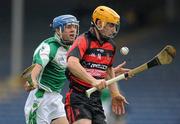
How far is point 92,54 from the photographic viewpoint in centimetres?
773

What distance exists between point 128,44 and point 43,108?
1070cm

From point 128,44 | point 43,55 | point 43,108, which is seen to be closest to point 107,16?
point 43,55

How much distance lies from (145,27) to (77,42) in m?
12.5

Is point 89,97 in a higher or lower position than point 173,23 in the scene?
higher

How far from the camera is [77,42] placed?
25.1ft

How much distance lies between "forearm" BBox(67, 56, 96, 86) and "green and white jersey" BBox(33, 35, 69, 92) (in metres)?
0.61

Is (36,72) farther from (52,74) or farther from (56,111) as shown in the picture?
(56,111)

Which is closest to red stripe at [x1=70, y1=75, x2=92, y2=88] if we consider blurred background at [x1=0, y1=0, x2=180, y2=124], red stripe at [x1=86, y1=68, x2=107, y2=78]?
red stripe at [x1=86, y1=68, x2=107, y2=78]

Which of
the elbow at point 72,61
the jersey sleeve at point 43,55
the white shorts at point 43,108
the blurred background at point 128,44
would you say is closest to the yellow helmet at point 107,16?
the elbow at point 72,61

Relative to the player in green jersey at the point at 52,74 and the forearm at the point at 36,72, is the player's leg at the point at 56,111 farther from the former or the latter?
the forearm at the point at 36,72

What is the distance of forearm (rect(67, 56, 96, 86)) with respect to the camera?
24.5 feet

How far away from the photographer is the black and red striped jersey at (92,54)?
761 centimetres


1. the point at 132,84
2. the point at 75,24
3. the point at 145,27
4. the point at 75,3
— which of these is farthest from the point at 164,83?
the point at 75,24

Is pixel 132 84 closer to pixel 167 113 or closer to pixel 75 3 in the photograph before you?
pixel 167 113
